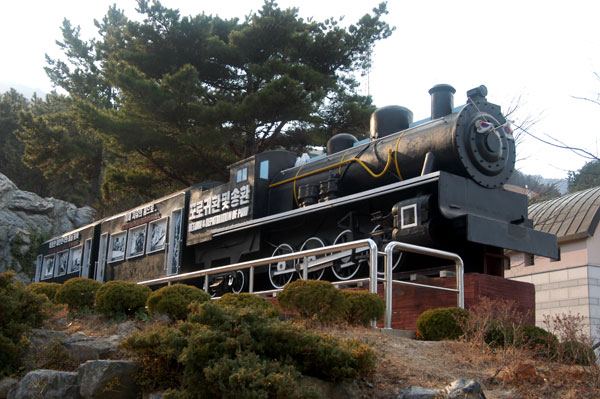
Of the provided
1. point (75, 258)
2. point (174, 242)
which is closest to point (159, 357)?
point (174, 242)

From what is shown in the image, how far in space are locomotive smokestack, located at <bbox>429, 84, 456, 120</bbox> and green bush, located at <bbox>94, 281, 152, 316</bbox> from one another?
18.9 ft

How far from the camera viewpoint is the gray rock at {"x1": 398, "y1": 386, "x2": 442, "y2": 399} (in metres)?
4.87

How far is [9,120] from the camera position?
4547 cm

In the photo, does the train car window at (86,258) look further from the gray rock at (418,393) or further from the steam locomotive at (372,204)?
the gray rock at (418,393)

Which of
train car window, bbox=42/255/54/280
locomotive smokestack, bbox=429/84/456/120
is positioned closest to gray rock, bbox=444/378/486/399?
locomotive smokestack, bbox=429/84/456/120

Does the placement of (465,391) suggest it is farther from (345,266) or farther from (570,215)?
(570,215)

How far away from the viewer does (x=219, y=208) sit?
13523 mm

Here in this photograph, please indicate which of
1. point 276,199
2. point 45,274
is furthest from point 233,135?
point 276,199

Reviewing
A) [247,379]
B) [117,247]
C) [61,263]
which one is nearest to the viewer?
[247,379]

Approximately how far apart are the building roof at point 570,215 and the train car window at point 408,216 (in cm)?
→ 1006

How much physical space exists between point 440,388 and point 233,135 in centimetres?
2007

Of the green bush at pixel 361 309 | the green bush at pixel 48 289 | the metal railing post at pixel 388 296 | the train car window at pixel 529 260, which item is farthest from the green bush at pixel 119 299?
the train car window at pixel 529 260

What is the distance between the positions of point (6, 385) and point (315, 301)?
3272mm

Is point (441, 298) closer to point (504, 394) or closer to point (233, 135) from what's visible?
point (504, 394)
